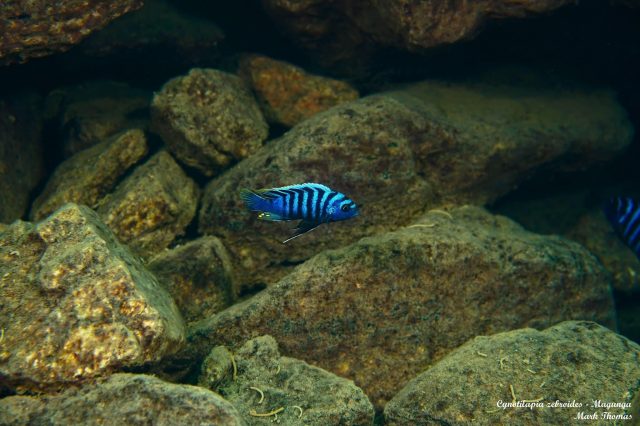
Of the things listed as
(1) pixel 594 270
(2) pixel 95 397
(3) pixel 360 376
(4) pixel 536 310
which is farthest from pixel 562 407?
(2) pixel 95 397

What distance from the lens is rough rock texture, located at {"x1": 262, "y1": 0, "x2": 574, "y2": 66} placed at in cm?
494

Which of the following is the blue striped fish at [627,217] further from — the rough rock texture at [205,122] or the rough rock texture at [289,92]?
the rough rock texture at [205,122]

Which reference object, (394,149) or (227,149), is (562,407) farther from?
(227,149)

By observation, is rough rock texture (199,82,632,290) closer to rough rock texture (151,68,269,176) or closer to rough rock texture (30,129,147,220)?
rough rock texture (151,68,269,176)

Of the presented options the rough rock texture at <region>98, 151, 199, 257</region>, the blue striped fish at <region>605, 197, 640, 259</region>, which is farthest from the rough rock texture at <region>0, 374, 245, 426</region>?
the blue striped fish at <region>605, 197, 640, 259</region>

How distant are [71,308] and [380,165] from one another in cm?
313

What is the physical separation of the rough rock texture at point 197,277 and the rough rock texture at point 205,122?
1.23m

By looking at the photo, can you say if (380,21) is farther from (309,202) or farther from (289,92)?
(309,202)

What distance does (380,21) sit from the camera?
5570mm

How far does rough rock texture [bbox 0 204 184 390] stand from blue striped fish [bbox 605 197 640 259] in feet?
15.1

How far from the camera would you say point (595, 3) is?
6.10m

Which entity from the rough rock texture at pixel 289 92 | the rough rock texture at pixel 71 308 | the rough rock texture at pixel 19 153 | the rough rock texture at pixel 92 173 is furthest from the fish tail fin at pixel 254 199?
the rough rock texture at pixel 19 153

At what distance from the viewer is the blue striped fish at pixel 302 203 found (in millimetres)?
2852

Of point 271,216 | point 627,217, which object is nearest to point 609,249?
point 627,217
